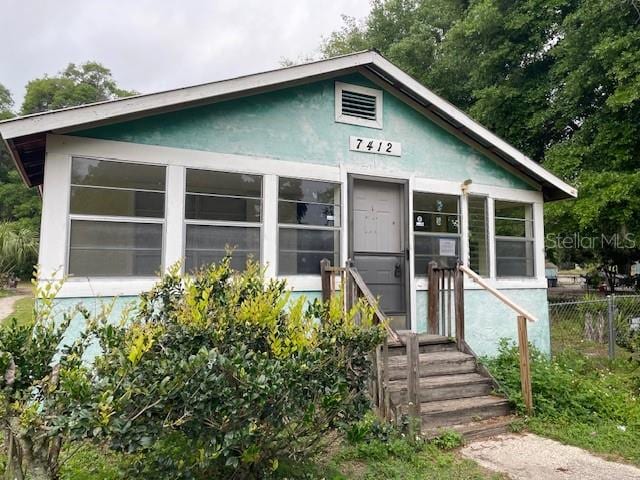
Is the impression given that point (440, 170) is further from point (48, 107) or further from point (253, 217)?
point (48, 107)

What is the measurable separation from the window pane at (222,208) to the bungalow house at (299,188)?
0.6 inches

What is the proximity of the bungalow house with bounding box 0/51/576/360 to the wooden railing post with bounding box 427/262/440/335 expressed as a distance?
0.12 m

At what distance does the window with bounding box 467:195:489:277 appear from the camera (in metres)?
7.10

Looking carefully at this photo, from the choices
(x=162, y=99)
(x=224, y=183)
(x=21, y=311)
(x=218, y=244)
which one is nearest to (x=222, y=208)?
(x=224, y=183)

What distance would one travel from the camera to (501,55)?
14.0 metres

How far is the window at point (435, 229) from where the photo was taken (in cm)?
664

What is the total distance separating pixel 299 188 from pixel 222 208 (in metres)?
1.07

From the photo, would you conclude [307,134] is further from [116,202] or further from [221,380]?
[221,380]

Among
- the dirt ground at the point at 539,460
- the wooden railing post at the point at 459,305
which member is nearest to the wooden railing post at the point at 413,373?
the dirt ground at the point at 539,460

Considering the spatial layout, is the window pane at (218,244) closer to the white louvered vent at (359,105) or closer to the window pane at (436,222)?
the white louvered vent at (359,105)

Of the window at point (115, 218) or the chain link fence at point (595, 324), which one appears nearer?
the window at point (115, 218)

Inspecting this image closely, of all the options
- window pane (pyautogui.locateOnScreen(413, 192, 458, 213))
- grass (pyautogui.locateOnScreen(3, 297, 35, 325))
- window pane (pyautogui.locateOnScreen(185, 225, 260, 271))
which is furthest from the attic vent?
grass (pyautogui.locateOnScreen(3, 297, 35, 325))

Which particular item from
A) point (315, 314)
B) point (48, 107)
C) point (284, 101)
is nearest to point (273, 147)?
point (284, 101)

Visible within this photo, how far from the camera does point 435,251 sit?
22.2 feet
